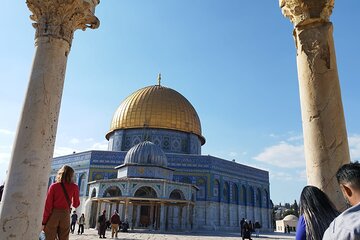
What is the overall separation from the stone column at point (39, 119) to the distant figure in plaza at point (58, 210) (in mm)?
116

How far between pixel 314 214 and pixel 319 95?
2.20 meters

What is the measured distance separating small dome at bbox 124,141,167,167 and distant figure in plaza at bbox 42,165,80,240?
18.0 m

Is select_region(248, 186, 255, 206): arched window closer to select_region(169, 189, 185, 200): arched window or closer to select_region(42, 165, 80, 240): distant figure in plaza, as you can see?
select_region(169, 189, 185, 200): arched window

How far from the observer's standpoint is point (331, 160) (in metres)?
3.56

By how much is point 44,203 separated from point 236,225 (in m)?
26.2

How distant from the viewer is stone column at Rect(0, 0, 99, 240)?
3598 mm

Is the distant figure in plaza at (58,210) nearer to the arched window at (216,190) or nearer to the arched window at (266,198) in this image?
the arched window at (216,190)

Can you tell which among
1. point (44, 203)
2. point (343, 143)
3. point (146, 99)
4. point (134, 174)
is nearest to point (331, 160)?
point (343, 143)

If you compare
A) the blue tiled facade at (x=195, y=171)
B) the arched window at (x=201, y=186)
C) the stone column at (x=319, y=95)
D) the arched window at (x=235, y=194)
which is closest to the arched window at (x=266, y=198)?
the blue tiled facade at (x=195, y=171)

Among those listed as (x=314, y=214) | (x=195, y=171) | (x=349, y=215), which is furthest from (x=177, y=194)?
(x=349, y=215)

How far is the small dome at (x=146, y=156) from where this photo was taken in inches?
856

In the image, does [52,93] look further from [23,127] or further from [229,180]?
[229,180]

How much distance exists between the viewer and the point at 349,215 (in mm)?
1378

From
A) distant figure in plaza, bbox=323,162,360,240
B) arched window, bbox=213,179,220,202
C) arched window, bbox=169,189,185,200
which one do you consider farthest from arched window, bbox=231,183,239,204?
distant figure in plaza, bbox=323,162,360,240
